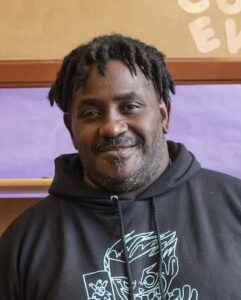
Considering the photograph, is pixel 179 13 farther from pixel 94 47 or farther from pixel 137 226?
pixel 137 226

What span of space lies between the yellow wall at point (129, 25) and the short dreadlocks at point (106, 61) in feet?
1.99

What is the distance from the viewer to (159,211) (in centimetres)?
98

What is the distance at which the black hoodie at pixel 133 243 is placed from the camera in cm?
90

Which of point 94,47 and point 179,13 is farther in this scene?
point 179,13

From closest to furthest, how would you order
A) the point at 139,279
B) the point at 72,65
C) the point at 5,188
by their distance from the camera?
the point at 139,279, the point at 72,65, the point at 5,188

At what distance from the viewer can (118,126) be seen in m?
0.93

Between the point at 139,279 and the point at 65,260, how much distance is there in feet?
0.45

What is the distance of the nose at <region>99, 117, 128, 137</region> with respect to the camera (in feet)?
3.03

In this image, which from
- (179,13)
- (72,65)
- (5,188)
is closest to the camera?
(72,65)

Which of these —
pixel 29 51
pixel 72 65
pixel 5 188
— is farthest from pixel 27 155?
pixel 72 65

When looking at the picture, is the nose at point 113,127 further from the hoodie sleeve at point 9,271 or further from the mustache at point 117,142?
the hoodie sleeve at point 9,271

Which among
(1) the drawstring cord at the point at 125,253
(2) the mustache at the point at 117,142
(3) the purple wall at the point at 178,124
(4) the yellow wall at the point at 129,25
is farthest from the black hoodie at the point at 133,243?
(4) the yellow wall at the point at 129,25

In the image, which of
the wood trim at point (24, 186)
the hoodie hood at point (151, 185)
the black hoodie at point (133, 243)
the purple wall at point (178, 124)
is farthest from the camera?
the purple wall at point (178, 124)

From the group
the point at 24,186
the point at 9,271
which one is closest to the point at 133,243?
the point at 9,271
